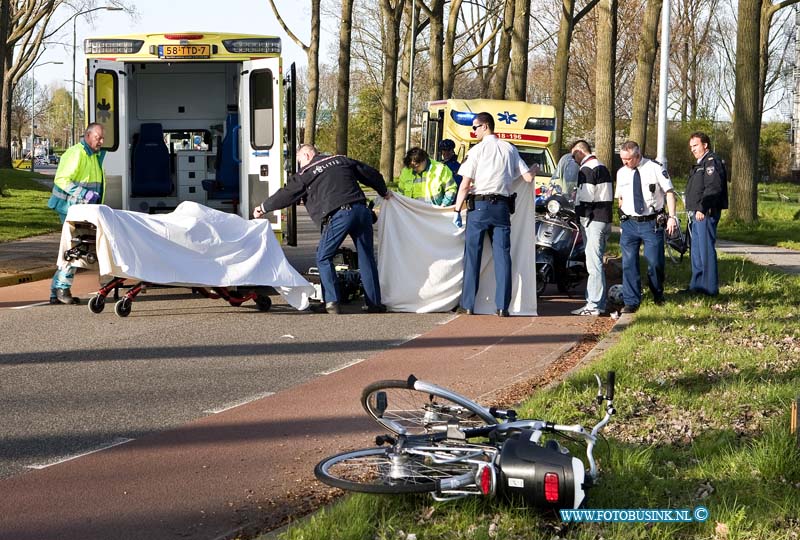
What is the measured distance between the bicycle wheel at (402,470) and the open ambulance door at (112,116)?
946cm

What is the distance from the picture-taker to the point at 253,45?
1446 centimetres

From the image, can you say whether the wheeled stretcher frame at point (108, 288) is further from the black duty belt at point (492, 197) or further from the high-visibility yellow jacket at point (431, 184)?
the high-visibility yellow jacket at point (431, 184)

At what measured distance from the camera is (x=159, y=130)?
17203mm

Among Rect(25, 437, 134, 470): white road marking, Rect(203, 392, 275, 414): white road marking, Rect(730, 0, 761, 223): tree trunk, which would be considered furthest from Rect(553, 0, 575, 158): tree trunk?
Rect(25, 437, 134, 470): white road marking

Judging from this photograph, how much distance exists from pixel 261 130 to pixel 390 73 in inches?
1197

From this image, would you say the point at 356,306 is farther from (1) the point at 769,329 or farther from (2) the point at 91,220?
(1) the point at 769,329

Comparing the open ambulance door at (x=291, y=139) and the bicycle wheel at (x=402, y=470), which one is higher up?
the open ambulance door at (x=291, y=139)

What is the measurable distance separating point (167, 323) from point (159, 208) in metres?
5.09

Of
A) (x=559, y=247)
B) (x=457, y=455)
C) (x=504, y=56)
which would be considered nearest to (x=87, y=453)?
(x=457, y=455)

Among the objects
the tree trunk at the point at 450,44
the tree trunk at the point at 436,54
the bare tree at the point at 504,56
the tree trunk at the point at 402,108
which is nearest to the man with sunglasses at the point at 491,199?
the bare tree at the point at 504,56

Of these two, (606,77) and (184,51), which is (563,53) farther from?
(184,51)

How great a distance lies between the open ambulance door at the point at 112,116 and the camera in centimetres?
1425

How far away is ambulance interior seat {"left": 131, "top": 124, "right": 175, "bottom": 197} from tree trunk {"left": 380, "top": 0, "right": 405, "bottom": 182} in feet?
85.0

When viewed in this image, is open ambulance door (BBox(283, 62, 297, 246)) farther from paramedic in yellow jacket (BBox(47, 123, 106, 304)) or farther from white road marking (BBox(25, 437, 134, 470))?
white road marking (BBox(25, 437, 134, 470))
